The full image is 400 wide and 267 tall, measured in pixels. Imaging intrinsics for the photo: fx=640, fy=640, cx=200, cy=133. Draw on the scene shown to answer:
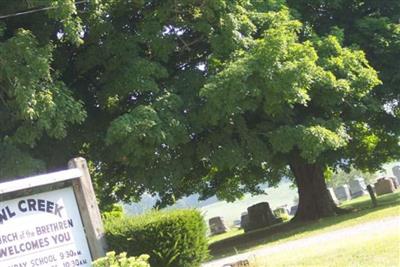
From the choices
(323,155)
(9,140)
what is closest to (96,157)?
→ (9,140)

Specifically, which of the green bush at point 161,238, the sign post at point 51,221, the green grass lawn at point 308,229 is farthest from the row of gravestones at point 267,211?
the sign post at point 51,221

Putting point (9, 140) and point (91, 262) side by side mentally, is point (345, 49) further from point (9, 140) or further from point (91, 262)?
point (91, 262)

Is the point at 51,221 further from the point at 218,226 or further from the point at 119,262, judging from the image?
the point at 218,226

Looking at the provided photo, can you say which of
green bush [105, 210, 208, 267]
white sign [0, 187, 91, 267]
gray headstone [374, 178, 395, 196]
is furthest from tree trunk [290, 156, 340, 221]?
white sign [0, 187, 91, 267]

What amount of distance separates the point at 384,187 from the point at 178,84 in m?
21.2

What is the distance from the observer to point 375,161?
33.0m

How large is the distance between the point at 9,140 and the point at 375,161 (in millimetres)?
21556

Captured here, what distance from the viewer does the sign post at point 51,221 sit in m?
6.85

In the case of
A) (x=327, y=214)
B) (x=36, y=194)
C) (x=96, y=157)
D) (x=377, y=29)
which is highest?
(x=377, y=29)

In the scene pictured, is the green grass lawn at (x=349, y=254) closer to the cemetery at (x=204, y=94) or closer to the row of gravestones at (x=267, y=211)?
the cemetery at (x=204, y=94)

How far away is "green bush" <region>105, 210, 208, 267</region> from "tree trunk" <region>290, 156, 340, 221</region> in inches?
660

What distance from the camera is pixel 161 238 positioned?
26.3ft

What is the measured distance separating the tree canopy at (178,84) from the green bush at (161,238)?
7.89 m

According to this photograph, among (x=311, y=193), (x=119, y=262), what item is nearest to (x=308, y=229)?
(x=311, y=193)
